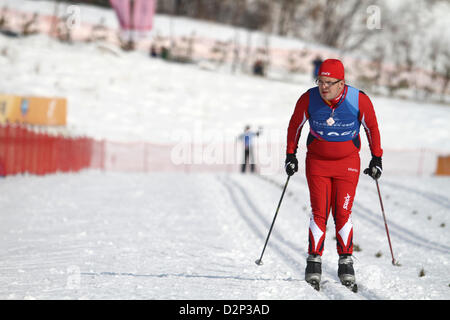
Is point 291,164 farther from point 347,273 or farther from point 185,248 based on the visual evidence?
point 185,248

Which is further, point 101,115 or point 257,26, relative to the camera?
point 257,26

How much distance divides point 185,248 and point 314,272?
218cm

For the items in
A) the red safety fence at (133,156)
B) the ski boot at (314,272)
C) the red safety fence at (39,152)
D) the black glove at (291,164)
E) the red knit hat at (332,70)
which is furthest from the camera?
the red safety fence at (133,156)

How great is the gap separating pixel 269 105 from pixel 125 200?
74.4ft

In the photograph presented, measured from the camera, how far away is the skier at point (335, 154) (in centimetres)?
454

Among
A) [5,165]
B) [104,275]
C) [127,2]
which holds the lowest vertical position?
[5,165]

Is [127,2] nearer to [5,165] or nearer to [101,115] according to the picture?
[101,115]

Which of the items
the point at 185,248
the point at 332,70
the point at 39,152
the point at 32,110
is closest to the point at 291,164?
the point at 332,70

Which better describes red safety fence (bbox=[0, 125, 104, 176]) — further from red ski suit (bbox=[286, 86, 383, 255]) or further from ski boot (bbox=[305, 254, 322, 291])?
ski boot (bbox=[305, 254, 322, 291])

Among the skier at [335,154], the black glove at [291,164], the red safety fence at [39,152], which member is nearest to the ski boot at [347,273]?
the skier at [335,154]

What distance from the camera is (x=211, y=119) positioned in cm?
3069

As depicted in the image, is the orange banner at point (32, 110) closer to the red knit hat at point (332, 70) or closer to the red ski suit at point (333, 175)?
the red ski suit at point (333, 175)
